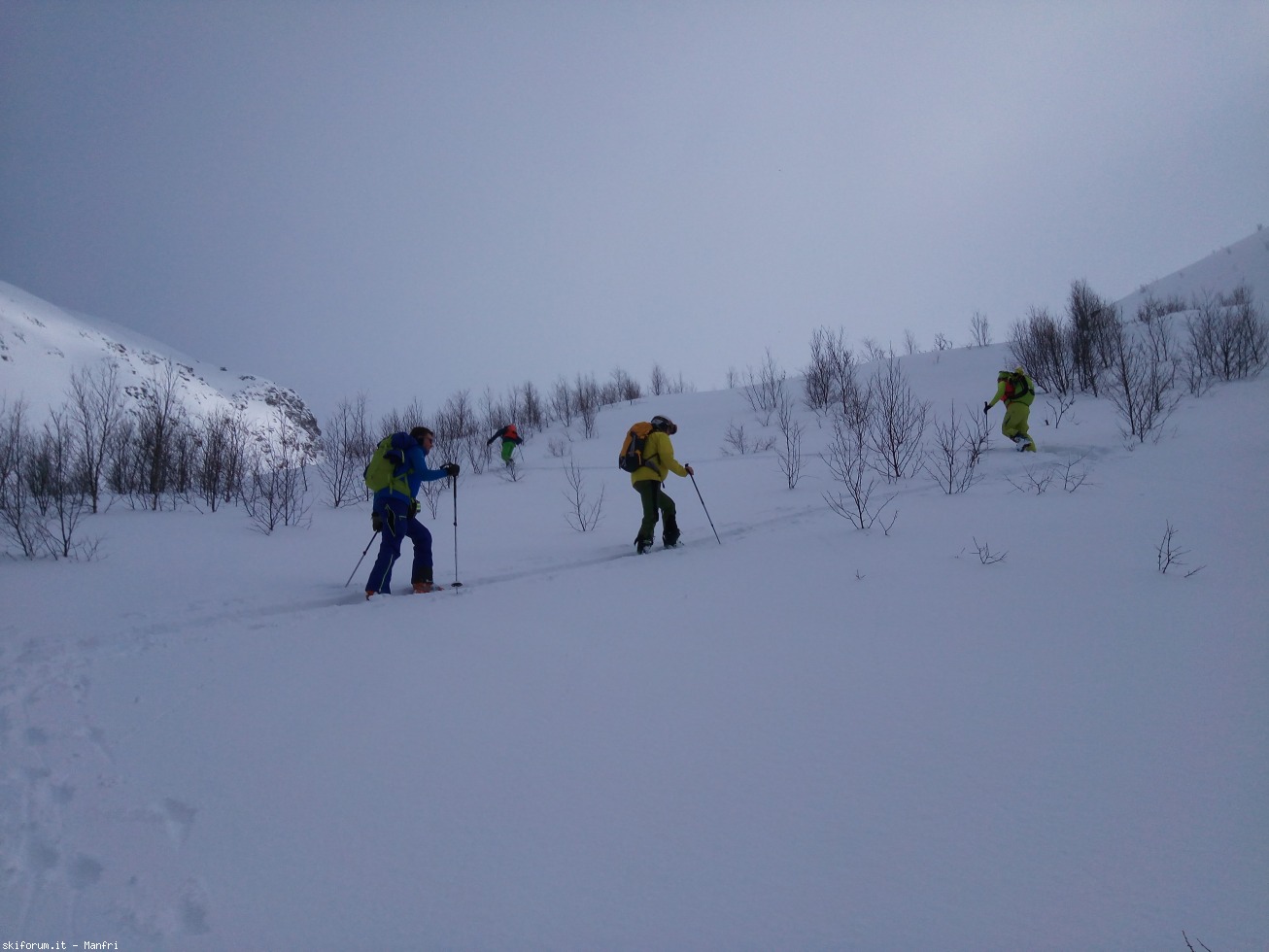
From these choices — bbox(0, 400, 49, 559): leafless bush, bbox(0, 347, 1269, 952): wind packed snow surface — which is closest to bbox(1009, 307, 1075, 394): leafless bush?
bbox(0, 347, 1269, 952): wind packed snow surface

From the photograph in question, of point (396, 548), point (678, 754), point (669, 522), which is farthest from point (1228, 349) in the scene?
point (396, 548)

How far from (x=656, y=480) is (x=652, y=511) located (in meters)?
0.35

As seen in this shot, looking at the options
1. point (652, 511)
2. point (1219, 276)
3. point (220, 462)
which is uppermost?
point (1219, 276)

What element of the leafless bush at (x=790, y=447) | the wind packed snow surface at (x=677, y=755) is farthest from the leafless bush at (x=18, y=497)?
the leafless bush at (x=790, y=447)

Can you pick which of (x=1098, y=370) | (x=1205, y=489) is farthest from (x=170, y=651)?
(x=1098, y=370)

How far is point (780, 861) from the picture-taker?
→ 1.66 metres

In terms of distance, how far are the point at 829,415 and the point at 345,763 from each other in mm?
14716

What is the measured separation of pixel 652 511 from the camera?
19.5 ft

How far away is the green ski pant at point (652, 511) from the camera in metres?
5.90

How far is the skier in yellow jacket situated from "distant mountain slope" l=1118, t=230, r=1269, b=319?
22484 millimetres

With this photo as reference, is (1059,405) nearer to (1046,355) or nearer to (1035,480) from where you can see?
(1046,355)

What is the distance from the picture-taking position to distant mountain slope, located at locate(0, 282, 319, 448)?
30562 mm

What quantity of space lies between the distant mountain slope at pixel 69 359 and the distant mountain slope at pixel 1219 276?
33.8 meters

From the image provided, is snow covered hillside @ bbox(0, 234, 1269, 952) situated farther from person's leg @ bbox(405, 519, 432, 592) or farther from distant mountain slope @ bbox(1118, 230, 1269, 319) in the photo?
distant mountain slope @ bbox(1118, 230, 1269, 319)
